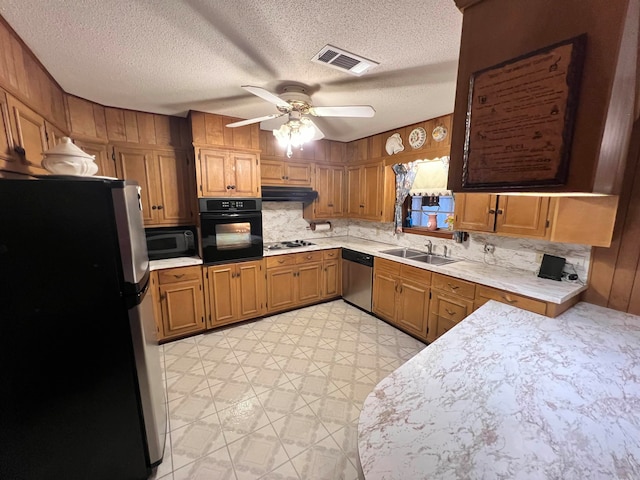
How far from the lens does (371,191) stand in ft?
12.6

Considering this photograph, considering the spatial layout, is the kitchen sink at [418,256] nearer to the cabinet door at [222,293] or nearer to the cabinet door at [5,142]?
the cabinet door at [222,293]

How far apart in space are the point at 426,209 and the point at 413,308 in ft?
4.47

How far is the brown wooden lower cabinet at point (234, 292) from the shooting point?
314cm

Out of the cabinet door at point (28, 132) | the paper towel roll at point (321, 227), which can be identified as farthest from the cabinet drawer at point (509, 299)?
the cabinet door at point (28, 132)

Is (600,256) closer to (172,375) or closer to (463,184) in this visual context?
(463,184)

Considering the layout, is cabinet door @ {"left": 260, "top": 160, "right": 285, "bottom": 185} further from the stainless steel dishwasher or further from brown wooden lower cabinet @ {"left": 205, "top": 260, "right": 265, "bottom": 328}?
the stainless steel dishwasher

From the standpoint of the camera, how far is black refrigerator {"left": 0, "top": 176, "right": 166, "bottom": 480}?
126 cm

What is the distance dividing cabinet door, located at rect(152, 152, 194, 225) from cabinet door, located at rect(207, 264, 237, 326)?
75 centimetres

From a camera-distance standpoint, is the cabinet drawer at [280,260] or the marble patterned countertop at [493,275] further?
the cabinet drawer at [280,260]

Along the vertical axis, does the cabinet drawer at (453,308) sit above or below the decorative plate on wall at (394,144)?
below

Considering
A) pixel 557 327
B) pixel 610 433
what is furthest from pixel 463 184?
pixel 557 327

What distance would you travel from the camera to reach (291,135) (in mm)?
2195

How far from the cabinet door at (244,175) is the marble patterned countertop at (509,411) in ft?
8.64

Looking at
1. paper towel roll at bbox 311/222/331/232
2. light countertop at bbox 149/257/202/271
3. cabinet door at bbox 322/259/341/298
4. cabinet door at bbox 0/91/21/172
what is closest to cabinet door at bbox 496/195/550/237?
cabinet door at bbox 322/259/341/298
